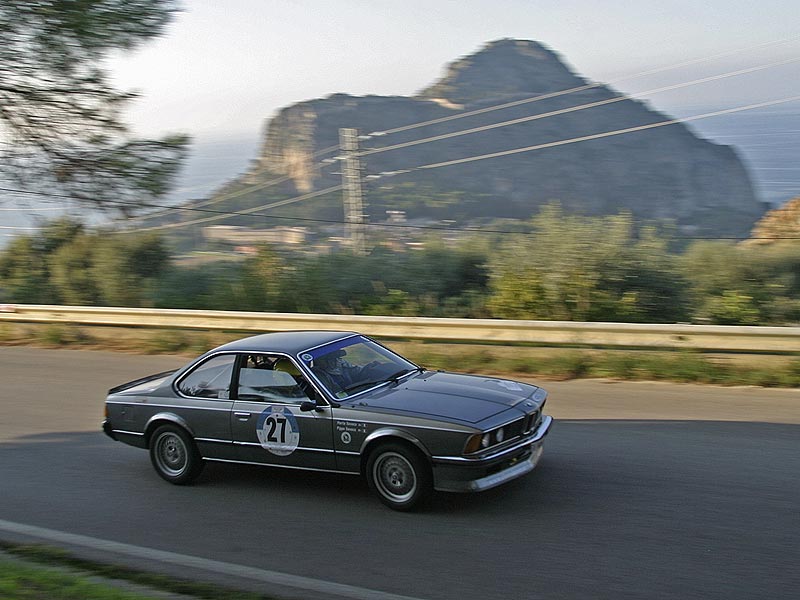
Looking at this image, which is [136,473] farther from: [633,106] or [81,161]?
[633,106]

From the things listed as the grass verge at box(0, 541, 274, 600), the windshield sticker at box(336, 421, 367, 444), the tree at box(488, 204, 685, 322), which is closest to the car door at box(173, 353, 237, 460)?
the windshield sticker at box(336, 421, 367, 444)

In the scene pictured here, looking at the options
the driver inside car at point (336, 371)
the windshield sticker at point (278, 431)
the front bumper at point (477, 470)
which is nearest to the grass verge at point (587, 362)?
the driver inside car at point (336, 371)

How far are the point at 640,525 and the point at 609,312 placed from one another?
31.0 ft

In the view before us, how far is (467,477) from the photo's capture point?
6363 mm

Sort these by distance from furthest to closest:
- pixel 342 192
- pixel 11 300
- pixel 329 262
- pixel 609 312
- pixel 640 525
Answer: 1. pixel 342 192
2. pixel 11 300
3. pixel 329 262
4. pixel 609 312
5. pixel 640 525

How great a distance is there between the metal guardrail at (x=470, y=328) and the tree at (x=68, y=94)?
14.5 ft

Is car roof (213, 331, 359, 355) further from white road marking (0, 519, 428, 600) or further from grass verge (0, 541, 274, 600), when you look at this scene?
grass verge (0, 541, 274, 600)

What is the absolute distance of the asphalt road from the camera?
5.37 m

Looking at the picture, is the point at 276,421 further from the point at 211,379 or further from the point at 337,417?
the point at 211,379

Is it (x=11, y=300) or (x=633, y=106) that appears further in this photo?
(x=633, y=106)

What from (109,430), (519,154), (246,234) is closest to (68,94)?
(109,430)

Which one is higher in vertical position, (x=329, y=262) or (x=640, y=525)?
(x=329, y=262)

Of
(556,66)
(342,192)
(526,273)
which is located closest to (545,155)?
(342,192)

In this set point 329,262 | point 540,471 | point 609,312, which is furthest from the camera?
point 329,262
